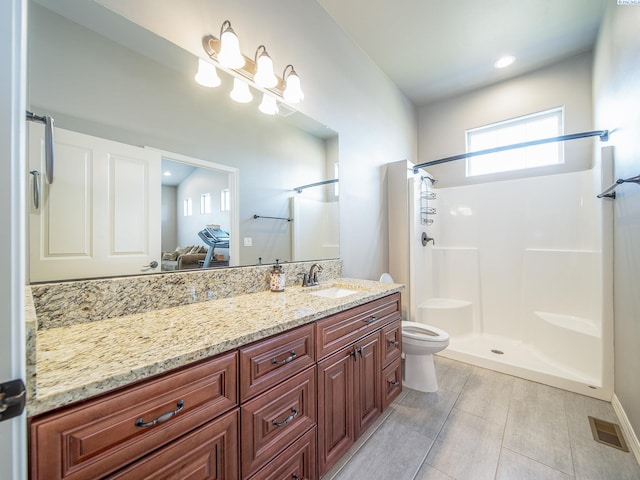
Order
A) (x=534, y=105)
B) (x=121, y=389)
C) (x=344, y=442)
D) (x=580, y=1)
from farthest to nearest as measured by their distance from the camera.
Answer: (x=534, y=105) → (x=580, y=1) → (x=344, y=442) → (x=121, y=389)

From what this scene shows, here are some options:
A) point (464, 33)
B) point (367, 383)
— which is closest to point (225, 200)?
point (367, 383)

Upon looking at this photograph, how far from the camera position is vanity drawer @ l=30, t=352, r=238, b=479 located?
0.52m

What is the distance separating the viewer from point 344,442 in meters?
1.32

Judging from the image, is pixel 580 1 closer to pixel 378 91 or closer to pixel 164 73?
pixel 378 91

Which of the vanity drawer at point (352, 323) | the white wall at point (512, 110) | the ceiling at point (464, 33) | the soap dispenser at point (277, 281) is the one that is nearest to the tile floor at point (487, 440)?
the vanity drawer at point (352, 323)

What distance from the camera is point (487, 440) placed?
1.51 metres

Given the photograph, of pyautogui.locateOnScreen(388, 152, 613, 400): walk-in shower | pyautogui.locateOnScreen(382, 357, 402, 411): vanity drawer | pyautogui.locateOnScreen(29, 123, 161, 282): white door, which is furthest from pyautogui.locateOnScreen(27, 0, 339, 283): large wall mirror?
pyautogui.locateOnScreen(388, 152, 613, 400): walk-in shower

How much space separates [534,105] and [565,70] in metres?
0.38

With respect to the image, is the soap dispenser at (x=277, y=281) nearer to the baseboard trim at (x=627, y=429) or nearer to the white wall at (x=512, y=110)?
the baseboard trim at (x=627, y=429)

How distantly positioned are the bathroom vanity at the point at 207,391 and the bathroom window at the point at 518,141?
282 centimetres

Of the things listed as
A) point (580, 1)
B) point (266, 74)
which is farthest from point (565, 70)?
point (266, 74)

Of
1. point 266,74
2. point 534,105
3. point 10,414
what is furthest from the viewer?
point 534,105

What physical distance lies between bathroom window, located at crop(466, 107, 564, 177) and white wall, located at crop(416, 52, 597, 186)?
2.8 inches

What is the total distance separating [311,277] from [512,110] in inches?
123
